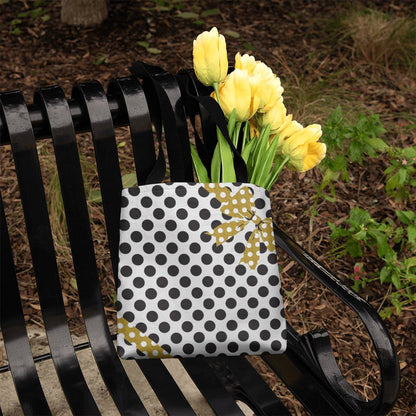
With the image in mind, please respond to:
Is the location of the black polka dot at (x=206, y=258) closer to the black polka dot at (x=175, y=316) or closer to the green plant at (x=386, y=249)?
the black polka dot at (x=175, y=316)

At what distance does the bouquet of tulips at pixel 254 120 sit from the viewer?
5.17ft

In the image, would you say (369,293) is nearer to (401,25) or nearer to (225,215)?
(225,215)

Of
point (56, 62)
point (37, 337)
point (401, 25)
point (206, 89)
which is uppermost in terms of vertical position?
point (206, 89)

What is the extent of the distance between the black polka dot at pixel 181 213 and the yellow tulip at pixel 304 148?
336 mm

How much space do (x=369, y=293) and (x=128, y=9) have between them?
2966mm

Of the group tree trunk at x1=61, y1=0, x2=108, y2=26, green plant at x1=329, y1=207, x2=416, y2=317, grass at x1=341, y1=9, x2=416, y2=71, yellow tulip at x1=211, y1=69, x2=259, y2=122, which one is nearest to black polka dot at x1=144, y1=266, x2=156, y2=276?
yellow tulip at x1=211, y1=69, x2=259, y2=122

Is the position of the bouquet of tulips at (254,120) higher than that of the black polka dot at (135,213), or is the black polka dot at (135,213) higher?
the bouquet of tulips at (254,120)

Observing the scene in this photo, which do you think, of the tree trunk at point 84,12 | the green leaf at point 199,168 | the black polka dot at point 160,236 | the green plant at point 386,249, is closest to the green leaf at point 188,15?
the tree trunk at point 84,12

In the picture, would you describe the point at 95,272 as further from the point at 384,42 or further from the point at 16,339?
the point at 384,42

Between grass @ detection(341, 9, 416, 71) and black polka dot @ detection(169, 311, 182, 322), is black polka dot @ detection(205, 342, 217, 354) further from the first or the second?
grass @ detection(341, 9, 416, 71)

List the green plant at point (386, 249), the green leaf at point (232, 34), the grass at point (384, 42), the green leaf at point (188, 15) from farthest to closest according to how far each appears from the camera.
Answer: the green leaf at point (188, 15)
the green leaf at point (232, 34)
the grass at point (384, 42)
the green plant at point (386, 249)

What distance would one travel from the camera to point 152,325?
153 cm

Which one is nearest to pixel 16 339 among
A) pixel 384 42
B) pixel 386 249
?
pixel 386 249

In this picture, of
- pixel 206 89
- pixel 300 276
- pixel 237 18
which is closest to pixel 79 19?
pixel 237 18
